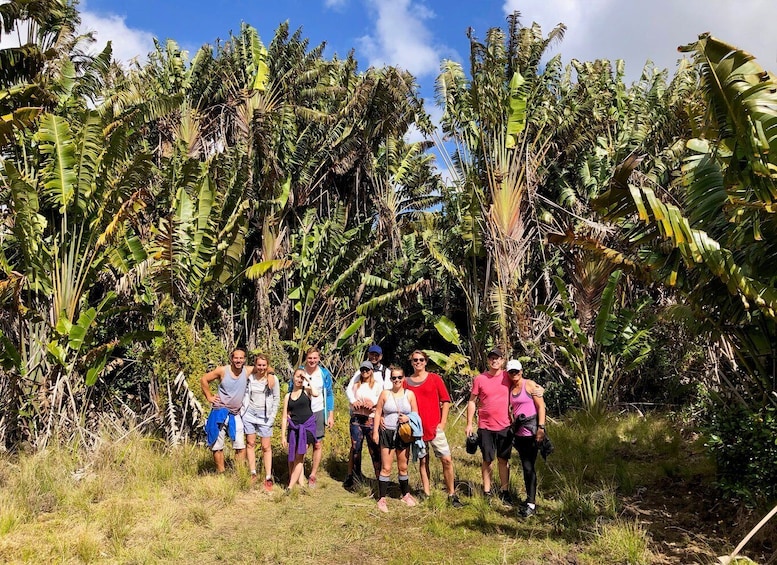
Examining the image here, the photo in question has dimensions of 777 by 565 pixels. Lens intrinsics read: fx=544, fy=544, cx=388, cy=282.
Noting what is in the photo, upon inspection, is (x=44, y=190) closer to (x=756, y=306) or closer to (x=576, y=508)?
(x=576, y=508)

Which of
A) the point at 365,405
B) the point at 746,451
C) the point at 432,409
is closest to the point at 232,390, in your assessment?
the point at 365,405

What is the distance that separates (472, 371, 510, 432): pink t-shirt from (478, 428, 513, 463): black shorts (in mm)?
53

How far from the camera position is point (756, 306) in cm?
471

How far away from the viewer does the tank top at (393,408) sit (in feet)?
19.6

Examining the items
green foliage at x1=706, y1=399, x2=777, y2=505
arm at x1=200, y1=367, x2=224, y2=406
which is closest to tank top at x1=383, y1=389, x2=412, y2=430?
arm at x1=200, y1=367, x2=224, y2=406

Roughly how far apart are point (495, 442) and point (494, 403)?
17.2 inches

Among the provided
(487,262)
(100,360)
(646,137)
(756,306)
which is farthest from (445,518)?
(646,137)

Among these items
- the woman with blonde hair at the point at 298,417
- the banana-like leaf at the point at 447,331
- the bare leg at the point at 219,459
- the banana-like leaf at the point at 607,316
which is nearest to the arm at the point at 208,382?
the bare leg at the point at 219,459

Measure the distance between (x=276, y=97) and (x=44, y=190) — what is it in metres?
8.27

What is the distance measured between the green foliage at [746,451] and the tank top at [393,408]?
10.1ft

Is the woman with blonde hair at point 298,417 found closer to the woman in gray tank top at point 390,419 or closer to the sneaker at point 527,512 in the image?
the woman in gray tank top at point 390,419

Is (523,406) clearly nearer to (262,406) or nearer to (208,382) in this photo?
(262,406)

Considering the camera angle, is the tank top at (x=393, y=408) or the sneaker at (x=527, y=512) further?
the tank top at (x=393, y=408)

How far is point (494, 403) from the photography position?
5820 millimetres
